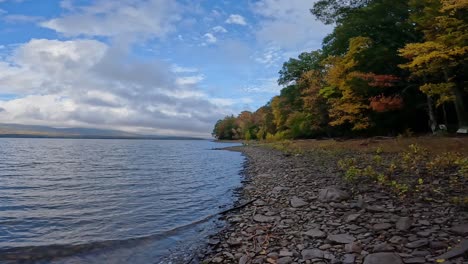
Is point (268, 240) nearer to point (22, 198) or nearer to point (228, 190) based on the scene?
point (228, 190)

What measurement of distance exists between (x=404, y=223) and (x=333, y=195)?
3017 millimetres

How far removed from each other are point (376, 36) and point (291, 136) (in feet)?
82.2

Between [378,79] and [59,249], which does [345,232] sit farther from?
[378,79]

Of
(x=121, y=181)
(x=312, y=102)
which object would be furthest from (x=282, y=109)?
(x=121, y=181)

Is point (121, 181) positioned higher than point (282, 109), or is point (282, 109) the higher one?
point (282, 109)

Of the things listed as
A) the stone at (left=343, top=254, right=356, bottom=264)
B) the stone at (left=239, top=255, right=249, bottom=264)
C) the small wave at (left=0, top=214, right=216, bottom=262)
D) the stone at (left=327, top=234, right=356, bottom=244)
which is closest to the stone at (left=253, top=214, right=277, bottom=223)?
the stone at (left=327, top=234, right=356, bottom=244)

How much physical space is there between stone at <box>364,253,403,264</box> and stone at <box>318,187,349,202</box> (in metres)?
3.95

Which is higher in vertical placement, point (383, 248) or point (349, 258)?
point (383, 248)

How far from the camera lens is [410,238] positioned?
5.79 metres

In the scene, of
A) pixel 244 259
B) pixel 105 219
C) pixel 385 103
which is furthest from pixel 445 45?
pixel 105 219

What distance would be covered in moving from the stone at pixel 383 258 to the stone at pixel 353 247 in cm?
43

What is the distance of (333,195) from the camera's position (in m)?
9.40

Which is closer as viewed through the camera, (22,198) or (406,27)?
(22,198)

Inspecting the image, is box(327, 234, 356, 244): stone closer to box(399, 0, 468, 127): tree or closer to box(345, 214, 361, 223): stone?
box(345, 214, 361, 223): stone
